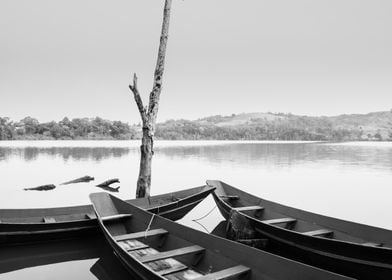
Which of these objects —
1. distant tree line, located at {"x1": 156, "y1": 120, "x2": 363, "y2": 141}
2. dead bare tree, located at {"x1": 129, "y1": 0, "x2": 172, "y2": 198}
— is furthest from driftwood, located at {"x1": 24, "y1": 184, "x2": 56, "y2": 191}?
distant tree line, located at {"x1": 156, "y1": 120, "x2": 363, "y2": 141}

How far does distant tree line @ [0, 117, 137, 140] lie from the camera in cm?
7556

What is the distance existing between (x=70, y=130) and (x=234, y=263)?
79.9m

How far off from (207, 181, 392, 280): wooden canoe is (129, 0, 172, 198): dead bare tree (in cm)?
248

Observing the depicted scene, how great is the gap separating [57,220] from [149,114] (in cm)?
378

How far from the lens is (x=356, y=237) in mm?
5199

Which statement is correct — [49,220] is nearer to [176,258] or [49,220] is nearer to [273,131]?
[176,258]

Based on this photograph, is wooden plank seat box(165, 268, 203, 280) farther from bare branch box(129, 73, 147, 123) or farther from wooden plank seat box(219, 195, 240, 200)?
bare branch box(129, 73, 147, 123)

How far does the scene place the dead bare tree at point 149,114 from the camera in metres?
9.12

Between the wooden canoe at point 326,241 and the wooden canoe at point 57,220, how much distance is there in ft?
3.78

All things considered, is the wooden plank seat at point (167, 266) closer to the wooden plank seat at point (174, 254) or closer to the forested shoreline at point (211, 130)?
the wooden plank seat at point (174, 254)

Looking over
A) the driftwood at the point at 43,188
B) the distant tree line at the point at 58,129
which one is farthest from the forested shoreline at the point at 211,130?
the driftwood at the point at 43,188

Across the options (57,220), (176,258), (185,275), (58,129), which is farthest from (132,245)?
(58,129)

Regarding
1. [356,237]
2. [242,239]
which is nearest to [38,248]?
[242,239]

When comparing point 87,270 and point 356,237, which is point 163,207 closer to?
point 87,270
